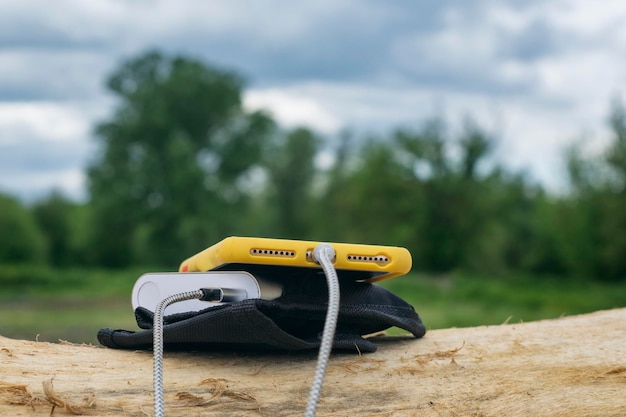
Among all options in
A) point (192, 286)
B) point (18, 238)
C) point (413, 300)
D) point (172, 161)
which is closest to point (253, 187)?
point (172, 161)

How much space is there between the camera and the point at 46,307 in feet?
69.3

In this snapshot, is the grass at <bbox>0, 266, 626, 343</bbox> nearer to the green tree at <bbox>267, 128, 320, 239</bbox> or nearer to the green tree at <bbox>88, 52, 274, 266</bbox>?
the green tree at <bbox>88, 52, 274, 266</bbox>

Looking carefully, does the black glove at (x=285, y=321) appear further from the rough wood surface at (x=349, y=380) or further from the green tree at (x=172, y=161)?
the green tree at (x=172, y=161)

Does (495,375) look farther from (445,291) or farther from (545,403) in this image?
(445,291)

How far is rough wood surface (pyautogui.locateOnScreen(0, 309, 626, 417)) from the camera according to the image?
165cm

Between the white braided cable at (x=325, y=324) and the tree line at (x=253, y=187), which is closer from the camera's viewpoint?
the white braided cable at (x=325, y=324)

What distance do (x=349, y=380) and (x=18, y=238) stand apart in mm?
33758

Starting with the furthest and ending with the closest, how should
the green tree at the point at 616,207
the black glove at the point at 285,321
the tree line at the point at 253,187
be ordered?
the tree line at the point at 253,187
the green tree at the point at 616,207
the black glove at the point at 285,321

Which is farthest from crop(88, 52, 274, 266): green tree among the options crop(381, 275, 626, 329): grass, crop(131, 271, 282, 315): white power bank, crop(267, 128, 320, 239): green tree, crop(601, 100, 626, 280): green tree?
crop(131, 271, 282, 315): white power bank

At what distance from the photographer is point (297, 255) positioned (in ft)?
5.31

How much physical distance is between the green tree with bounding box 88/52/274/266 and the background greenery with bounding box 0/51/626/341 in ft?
0.17

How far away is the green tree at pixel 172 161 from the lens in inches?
1116

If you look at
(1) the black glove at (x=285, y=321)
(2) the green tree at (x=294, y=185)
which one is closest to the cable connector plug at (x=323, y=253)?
(1) the black glove at (x=285, y=321)

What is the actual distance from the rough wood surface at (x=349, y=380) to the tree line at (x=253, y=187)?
76.4 feet
